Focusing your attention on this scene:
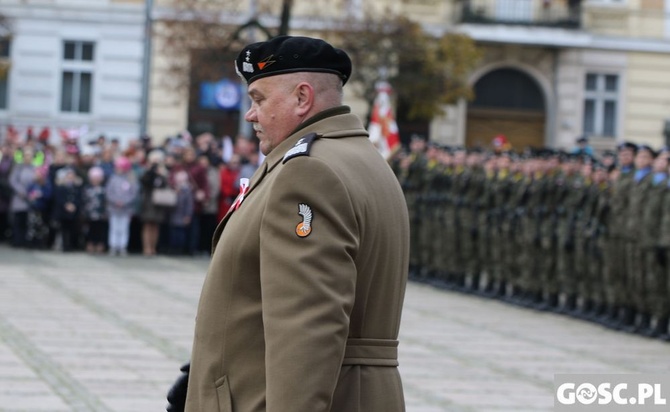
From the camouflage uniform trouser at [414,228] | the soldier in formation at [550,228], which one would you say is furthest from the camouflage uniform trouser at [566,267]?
the camouflage uniform trouser at [414,228]

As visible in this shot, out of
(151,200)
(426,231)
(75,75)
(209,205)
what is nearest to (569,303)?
(426,231)

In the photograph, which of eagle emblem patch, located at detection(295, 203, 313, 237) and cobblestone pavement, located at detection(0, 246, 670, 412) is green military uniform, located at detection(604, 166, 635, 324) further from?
eagle emblem patch, located at detection(295, 203, 313, 237)

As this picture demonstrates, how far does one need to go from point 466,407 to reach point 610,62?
29.1 metres

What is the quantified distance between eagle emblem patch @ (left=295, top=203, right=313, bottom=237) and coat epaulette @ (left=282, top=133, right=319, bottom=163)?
171 mm

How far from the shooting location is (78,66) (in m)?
35.6

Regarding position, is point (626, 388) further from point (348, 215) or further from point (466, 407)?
point (466, 407)

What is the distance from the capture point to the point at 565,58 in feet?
122

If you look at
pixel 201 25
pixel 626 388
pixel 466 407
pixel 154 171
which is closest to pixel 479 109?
pixel 201 25

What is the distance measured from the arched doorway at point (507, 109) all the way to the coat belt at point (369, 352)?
33.3 m

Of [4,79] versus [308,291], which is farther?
[4,79]

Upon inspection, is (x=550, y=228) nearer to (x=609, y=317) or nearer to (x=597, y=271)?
(x=597, y=271)

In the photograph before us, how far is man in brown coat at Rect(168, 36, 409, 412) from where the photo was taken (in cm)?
367

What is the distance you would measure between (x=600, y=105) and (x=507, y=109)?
8.30ft

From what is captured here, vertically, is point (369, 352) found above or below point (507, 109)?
below
